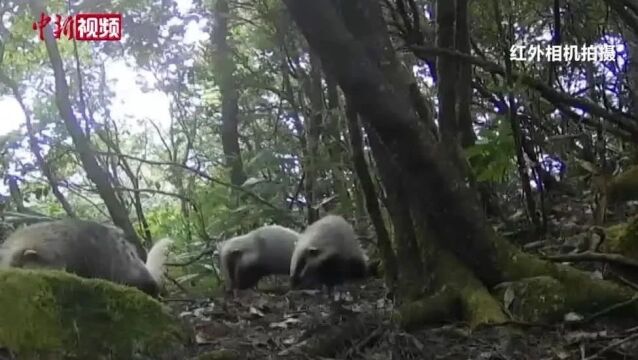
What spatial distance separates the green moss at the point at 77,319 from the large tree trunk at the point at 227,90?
5.97 metres

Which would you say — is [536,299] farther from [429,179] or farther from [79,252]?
[79,252]

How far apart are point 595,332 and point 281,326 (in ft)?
5.88

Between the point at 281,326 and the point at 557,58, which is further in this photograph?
the point at 557,58

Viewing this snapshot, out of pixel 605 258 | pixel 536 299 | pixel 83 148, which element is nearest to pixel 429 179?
pixel 536 299

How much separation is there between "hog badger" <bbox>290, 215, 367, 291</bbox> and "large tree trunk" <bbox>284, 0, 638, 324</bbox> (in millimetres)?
2941

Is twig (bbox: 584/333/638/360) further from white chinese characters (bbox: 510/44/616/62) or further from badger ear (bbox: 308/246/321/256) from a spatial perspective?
white chinese characters (bbox: 510/44/616/62)

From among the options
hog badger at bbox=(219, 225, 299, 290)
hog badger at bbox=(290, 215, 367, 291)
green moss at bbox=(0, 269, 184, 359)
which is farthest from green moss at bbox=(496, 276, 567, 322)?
hog badger at bbox=(219, 225, 299, 290)

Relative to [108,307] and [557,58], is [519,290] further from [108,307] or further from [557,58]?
[557,58]

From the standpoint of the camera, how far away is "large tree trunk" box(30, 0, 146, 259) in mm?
7727

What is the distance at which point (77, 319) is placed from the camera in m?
3.80

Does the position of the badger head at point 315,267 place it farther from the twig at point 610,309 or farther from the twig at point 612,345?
the twig at point 612,345

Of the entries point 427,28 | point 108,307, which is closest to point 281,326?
point 108,307

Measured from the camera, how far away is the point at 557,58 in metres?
8.74

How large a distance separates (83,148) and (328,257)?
2.41 meters
